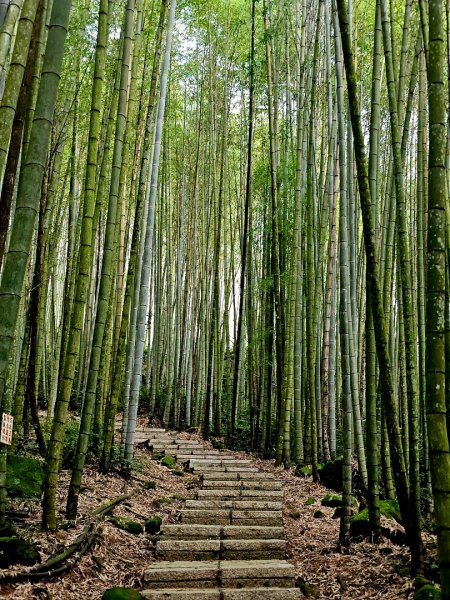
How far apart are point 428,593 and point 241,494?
222 cm

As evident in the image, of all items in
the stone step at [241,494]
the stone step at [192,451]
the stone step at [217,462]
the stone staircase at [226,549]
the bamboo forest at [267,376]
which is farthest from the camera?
the stone step at [192,451]

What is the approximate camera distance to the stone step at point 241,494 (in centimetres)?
425

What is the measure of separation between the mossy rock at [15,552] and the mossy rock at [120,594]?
14.3 inches

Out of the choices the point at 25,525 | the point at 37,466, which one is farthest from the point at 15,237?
the point at 37,466

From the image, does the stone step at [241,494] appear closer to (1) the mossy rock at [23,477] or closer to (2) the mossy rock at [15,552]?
(1) the mossy rock at [23,477]

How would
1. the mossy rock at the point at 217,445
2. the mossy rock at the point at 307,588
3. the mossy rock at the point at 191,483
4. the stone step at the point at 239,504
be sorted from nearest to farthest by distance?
the mossy rock at the point at 307,588, the stone step at the point at 239,504, the mossy rock at the point at 191,483, the mossy rock at the point at 217,445

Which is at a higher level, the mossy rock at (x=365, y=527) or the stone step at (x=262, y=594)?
the mossy rock at (x=365, y=527)

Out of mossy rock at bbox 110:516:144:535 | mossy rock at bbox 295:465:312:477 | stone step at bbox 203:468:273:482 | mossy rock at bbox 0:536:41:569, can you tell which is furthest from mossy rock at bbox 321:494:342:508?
mossy rock at bbox 0:536:41:569

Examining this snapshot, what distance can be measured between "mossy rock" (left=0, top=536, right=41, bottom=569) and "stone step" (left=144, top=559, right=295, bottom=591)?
0.56 metres

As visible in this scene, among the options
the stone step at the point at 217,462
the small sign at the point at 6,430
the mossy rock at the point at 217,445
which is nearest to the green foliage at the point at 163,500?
the stone step at the point at 217,462

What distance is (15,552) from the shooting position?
240 cm

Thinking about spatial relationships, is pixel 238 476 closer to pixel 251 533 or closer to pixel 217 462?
pixel 217 462

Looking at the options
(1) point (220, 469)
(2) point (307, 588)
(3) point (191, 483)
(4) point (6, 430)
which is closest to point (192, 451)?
(1) point (220, 469)

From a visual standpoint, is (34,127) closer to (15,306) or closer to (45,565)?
(15,306)
